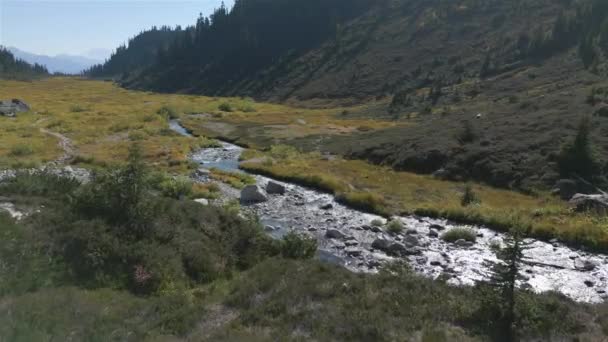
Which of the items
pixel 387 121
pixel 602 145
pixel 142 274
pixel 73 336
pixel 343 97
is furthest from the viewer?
pixel 343 97

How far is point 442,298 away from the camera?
15031mm

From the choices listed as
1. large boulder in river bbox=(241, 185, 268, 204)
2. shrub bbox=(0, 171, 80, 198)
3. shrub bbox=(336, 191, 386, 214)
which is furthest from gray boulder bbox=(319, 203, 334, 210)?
shrub bbox=(0, 171, 80, 198)

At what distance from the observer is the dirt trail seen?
152 ft

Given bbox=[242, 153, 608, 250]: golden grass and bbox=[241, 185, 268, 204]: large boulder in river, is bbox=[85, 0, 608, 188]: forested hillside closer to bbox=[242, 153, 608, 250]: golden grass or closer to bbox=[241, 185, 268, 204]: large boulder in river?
bbox=[242, 153, 608, 250]: golden grass

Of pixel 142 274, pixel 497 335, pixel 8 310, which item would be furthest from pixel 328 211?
pixel 8 310

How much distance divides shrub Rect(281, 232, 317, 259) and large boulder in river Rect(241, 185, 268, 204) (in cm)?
1234

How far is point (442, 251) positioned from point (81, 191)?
57.3ft

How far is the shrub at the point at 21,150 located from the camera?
47000 millimetres

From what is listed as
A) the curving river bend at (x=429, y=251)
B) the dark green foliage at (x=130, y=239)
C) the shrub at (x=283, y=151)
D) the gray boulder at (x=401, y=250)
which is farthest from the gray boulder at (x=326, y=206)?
the shrub at (x=283, y=151)

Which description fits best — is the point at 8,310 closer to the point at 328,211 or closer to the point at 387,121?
the point at 328,211

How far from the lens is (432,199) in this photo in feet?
114

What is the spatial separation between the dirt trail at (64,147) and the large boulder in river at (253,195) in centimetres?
2167

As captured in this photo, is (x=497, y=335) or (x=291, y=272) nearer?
(x=497, y=335)

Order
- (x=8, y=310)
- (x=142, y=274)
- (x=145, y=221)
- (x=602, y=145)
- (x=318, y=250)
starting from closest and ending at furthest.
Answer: (x=8, y=310) → (x=142, y=274) → (x=145, y=221) → (x=318, y=250) → (x=602, y=145)
